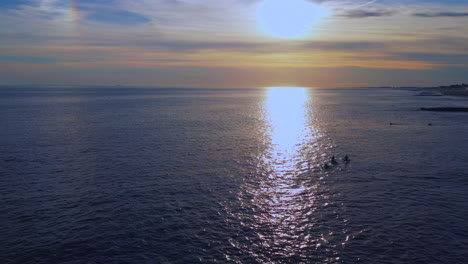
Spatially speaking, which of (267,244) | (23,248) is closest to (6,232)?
(23,248)

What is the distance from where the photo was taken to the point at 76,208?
30.0 metres

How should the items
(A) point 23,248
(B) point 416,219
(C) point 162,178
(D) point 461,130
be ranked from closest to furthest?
(A) point 23,248 < (B) point 416,219 < (C) point 162,178 < (D) point 461,130

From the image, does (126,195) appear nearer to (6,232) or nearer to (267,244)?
(6,232)

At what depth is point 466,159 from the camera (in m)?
48.4

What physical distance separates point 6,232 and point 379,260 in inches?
1063

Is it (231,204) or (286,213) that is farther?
(231,204)

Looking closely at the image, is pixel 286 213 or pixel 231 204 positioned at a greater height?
pixel 231 204

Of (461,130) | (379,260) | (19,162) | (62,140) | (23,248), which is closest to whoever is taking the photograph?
(379,260)

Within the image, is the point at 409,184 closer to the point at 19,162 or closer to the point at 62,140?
the point at 19,162

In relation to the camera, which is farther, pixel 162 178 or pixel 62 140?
pixel 62 140

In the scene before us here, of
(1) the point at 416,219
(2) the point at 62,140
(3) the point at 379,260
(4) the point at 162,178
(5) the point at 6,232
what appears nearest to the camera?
(3) the point at 379,260

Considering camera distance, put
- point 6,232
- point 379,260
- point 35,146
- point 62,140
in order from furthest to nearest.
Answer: point 62,140 < point 35,146 < point 6,232 < point 379,260

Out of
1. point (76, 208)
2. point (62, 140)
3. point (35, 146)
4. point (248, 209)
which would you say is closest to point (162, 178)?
point (76, 208)

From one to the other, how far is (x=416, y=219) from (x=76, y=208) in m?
29.7
